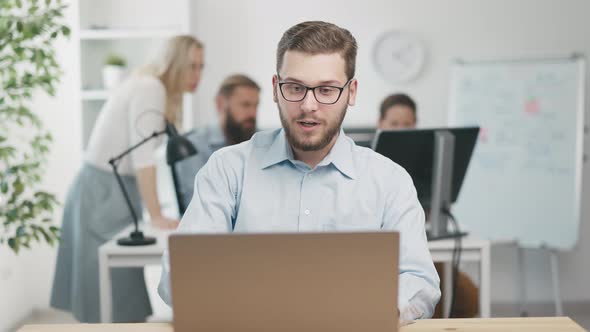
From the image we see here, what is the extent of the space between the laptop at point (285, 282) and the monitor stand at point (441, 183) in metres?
1.60

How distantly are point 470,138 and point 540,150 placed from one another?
154 cm

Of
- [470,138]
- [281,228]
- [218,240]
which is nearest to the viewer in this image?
[218,240]

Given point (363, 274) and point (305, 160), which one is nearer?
point (363, 274)

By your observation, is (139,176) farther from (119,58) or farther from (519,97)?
(519,97)

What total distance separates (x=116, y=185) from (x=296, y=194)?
1650 millimetres

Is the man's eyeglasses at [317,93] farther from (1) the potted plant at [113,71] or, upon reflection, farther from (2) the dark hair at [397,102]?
(1) the potted plant at [113,71]

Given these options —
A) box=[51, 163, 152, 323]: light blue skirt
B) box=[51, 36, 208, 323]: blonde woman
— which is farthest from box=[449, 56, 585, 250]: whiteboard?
box=[51, 163, 152, 323]: light blue skirt

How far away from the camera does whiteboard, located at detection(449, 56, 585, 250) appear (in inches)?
159

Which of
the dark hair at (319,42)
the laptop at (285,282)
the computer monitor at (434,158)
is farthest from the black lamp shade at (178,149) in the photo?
the laptop at (285,282)

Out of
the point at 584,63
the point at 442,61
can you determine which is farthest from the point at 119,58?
the point at 584,63

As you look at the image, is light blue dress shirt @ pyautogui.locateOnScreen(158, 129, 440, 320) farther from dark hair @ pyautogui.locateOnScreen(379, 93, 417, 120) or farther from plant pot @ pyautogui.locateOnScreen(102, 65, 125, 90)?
plant pot @ pyautogui.locateOnScreen(102, 65, 125, 90)

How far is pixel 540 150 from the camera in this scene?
4074mm

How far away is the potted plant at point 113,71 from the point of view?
161 inches

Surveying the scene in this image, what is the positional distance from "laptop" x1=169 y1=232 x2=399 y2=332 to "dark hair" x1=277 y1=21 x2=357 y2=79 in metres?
0.58
